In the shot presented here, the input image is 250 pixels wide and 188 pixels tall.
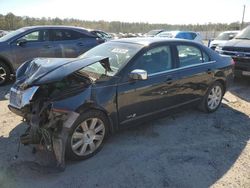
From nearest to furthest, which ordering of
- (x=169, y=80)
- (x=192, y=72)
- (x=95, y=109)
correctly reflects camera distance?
(x=95, y=109) < (x=169, y=80) < (x=192, y=72)

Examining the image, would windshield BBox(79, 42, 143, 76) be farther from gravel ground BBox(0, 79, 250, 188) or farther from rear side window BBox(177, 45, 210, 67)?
gravel ground BBox(0, 79, 250, 188)

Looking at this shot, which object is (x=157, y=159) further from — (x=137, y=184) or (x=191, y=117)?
(x=191, y=117)

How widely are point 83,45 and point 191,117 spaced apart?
4.67m

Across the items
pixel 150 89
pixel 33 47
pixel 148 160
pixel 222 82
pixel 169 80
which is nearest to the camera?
pixel 148 160

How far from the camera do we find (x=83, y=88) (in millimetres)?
3691

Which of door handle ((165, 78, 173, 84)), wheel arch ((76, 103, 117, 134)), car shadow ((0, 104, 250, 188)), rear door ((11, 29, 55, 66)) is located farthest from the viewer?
rear door ((11, 29, 55, 66))

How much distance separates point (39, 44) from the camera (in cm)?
808

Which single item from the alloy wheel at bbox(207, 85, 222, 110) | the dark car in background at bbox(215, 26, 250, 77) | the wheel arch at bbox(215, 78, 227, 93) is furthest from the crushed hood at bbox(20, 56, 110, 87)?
the dark car in background at bbox(215, 26, 250, 77)

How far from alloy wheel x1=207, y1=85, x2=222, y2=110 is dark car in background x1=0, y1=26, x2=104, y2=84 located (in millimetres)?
4592

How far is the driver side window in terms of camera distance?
433 cm

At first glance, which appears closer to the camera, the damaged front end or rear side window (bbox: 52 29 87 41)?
the damaged front end

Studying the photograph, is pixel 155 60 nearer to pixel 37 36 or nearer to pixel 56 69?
pixel 56 69

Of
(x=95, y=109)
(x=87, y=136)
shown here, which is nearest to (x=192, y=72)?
(x=95, y=109)

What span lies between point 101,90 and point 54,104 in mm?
691
